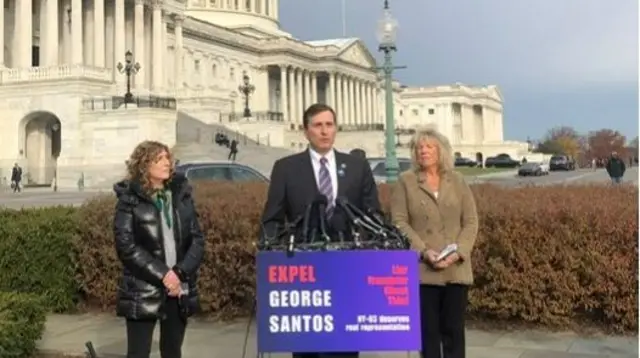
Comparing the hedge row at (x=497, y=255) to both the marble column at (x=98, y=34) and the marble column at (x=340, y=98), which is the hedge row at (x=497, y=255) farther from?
the marble column at (x=340, y=98)

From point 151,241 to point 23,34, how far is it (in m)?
55.8

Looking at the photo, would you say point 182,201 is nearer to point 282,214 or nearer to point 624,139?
point 282,214

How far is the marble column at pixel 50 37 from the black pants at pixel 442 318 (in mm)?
55236

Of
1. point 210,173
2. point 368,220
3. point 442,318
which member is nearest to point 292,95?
point 210,173

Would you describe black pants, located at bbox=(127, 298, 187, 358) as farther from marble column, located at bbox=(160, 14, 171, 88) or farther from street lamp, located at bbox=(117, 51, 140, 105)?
marble column, located at bbox=(160, 14, 171, 88)

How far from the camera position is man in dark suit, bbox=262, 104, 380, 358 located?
576 cm

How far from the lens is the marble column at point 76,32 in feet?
193

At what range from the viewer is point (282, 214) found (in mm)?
5984

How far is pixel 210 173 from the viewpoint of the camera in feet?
70.1

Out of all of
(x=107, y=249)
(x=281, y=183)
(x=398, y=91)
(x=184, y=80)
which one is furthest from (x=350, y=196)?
(x=398, y=91)

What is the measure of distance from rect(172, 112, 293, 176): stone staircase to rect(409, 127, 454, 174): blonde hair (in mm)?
42398

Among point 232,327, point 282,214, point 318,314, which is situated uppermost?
point 282,214

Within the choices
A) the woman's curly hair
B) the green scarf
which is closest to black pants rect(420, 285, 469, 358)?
the green scarf

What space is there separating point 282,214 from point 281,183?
228mm
